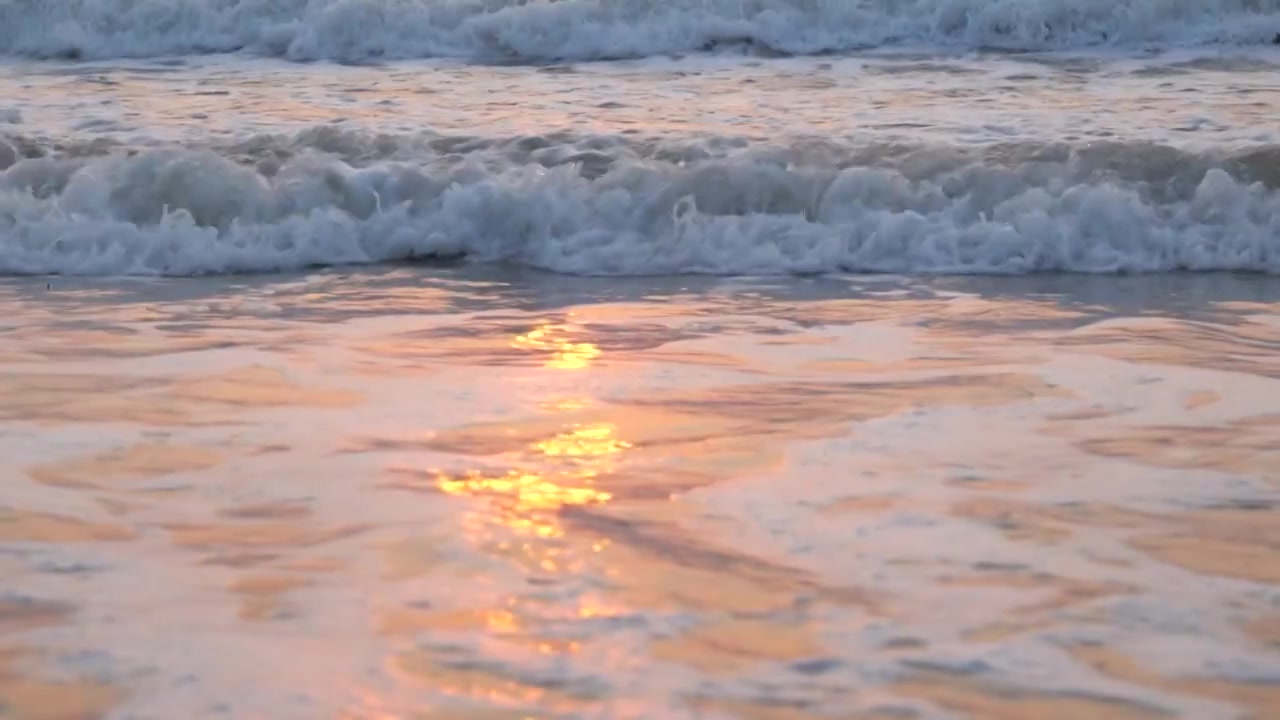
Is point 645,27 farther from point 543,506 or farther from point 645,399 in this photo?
point 543,506

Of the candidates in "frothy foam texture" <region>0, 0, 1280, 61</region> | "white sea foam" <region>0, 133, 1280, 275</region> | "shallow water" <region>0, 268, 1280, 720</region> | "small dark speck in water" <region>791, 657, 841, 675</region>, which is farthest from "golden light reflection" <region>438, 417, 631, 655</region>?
"frothy foam texture" <region>0, 0, 1280, 61</region>

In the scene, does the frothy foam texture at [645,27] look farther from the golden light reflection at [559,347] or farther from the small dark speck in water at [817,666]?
the small dark speck in water at [817,666]

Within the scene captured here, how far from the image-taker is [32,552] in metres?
2.69

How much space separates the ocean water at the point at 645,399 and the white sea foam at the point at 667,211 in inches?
0.8

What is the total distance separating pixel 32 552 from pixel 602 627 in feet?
3.28

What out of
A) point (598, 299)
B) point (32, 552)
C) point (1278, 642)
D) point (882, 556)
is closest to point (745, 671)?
point (882, 556)

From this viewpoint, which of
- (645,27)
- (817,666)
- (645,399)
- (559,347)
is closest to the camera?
(817,666)

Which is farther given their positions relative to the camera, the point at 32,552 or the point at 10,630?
the point at 32,552

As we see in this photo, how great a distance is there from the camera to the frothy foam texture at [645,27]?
10484mm

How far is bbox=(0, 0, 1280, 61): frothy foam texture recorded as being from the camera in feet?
34.4

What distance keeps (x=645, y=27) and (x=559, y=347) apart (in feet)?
21.7

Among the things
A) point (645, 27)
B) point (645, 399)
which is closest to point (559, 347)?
point (645, 399)

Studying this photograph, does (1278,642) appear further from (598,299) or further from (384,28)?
(384,28)

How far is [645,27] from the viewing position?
34.9ft
